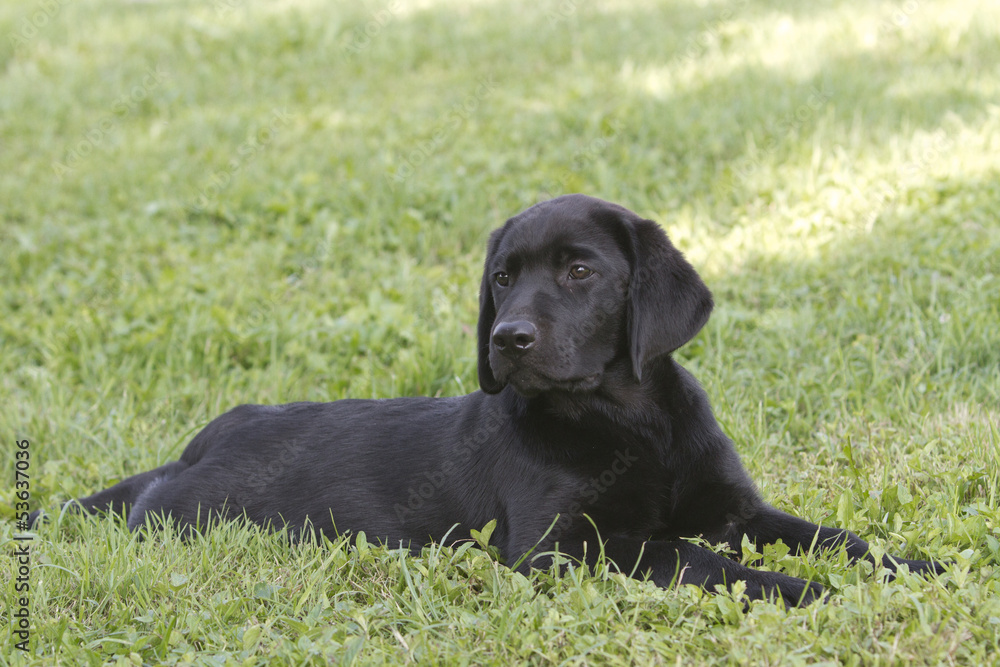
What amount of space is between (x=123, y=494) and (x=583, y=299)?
193 centimetres

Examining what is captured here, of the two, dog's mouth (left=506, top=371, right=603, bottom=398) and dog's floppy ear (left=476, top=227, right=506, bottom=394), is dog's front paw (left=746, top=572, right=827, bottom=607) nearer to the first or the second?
dog's mouth (left=506, top=371, right=603, bottom=398)

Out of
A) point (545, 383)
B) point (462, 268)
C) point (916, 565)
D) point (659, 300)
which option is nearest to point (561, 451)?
point (545, 383)

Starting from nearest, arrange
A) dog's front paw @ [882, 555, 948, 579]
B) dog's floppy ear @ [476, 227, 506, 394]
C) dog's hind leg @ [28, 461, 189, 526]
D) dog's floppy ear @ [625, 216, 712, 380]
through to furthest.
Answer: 1. dog's front paw @ [882, 555, 948, 579]
2. dog's floppy ear @ [625, 216, 712, 380]
3. dog's floppy ear @ [476, 227, 506, 394]
4. dog's hind leg @ [28, 461, 189, 526]

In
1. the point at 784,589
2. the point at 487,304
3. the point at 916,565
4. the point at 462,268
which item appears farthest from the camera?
the point at 462,268

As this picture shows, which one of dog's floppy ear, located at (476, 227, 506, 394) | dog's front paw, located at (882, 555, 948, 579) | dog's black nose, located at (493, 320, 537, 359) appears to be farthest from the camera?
dog's floppy ear, located at (476, 227, 506, 394)

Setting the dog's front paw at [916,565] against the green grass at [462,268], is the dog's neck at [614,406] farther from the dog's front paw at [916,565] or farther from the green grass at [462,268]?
the dog's front paw at [916,565]

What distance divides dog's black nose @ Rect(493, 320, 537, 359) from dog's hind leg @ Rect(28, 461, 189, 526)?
5.08 ft

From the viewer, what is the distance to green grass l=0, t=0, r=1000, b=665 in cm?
241

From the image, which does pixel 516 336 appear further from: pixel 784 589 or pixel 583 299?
A: pixel 784 589

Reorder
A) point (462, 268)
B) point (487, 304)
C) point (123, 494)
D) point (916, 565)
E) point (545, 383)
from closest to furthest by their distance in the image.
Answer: point (916, 565), point (545, 383), point (487, 304), point (123, 494), point (462, 268)

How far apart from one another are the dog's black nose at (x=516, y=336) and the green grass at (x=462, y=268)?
2.04ft

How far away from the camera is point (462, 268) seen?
5.57 metres

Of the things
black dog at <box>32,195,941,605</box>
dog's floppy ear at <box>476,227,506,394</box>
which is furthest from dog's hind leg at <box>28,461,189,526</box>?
dog's floppy ear at <box>476,227,506,394</box>

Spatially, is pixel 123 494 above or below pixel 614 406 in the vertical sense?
below
